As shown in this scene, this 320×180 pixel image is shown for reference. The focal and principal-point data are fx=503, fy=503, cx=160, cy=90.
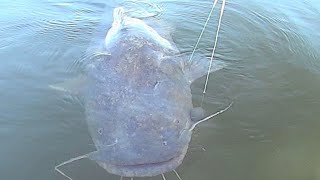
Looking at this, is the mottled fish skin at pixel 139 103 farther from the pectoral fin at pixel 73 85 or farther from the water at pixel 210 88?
the water at pixel 210 88

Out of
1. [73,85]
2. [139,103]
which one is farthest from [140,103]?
[73,85]

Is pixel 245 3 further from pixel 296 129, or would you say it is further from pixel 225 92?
pixel 296 129

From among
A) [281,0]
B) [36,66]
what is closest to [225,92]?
[36,66]

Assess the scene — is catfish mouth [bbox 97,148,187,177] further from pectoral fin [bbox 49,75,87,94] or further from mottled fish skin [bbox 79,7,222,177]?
pectoral fin [bbox 49,75,87,94]

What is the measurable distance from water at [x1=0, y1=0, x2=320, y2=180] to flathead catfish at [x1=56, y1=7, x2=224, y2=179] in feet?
0.62

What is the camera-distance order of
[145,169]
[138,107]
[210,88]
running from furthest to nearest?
1. [210,88]
2. [138,107]
3. [145,169]

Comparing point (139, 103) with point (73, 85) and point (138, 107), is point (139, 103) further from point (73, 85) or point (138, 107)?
point (73, 85)

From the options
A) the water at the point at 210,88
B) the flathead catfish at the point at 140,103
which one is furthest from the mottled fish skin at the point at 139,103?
the water at the point at 210,88

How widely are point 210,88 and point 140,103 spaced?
99cm

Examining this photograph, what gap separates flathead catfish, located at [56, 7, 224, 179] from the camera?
3.14 m

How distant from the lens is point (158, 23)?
5203mm

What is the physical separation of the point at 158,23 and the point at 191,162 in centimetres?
213

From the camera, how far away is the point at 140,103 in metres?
3.49

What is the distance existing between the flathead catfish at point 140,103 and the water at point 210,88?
0.62 feet
